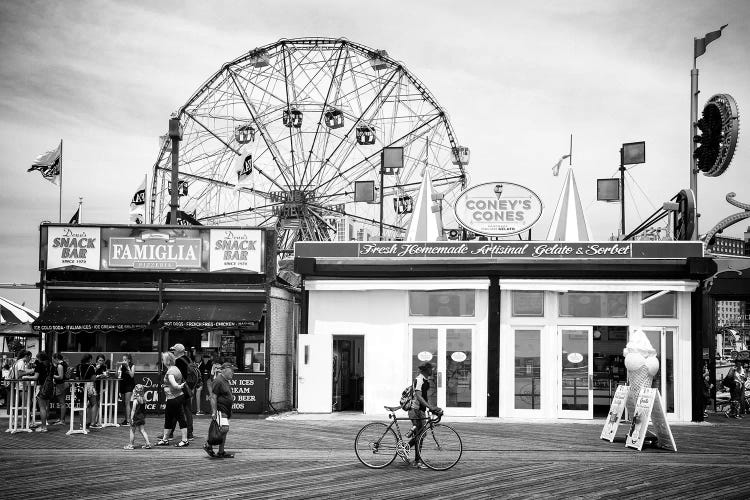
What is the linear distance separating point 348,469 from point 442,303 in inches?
448

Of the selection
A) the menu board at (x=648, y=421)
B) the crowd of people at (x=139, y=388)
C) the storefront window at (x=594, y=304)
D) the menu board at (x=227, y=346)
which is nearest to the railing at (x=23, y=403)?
the crowd of people at (x=139, y=388)

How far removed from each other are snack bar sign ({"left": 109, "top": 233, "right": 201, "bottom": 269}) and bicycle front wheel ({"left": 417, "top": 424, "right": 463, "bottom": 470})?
11566mm

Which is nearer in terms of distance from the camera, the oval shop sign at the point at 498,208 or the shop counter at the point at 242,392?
the shop counter at the point at 242,392

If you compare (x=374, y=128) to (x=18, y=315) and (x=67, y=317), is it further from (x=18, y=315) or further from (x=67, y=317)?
(x=67, y=317)

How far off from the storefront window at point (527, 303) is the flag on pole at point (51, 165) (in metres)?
16.7

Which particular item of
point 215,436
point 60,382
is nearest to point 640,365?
point 215,436

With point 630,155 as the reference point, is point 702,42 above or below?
above

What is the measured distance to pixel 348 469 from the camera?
48.2ft

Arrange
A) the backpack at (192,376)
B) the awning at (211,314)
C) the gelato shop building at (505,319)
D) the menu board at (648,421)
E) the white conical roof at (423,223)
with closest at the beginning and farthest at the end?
the menu board at (648,421) → the backpack at (192,376) → the gelato shop building at (505,319) → the awning at (211,314) → the white conical roof at (423,223)

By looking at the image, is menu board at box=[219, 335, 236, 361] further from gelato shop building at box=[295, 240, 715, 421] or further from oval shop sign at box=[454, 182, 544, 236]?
oval shop sign at box=[454, 182, 544, 236]

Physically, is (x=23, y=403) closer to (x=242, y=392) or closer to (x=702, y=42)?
(x=242, y=392)

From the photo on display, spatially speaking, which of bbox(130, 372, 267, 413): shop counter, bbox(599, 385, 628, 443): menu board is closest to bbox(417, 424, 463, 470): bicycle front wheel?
bbox(599, 385, 628, 443): menu board

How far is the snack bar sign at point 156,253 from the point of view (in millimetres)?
26141

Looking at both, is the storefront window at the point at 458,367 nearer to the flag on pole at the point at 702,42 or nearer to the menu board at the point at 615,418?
the menu board at the point at 615,418
